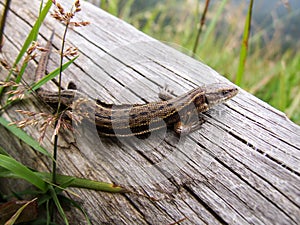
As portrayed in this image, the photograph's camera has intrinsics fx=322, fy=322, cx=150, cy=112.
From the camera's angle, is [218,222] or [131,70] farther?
[131,70]

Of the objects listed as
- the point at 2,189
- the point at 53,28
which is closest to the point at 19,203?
the point at 2,189

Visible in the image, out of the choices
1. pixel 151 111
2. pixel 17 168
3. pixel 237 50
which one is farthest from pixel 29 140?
pixel 237 50

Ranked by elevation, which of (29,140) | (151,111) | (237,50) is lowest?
(237,50)

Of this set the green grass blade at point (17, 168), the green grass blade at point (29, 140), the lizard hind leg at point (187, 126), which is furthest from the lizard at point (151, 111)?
the green grass blade at point (17, 168)

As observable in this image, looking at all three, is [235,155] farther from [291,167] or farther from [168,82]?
[168,82]

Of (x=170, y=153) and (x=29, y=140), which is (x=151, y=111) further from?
(x=29, y=140)
